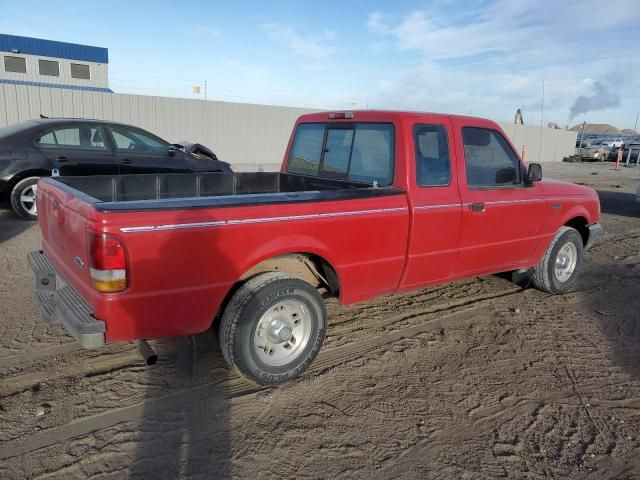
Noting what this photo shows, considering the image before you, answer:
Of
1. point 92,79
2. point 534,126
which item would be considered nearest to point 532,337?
point 92,79

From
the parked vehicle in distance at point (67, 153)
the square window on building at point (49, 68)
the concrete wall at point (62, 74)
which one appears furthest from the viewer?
the square window on building at point (49, 68)

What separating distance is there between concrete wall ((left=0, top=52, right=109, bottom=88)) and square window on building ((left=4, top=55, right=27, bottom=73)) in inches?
5.3

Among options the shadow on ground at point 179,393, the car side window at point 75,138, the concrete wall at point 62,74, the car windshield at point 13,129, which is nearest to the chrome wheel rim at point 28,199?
the car side window at point 75,138

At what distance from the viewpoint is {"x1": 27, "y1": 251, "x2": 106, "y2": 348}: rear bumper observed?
2830 mm

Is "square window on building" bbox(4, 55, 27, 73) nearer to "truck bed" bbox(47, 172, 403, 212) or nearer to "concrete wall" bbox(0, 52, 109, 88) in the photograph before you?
"concrete wall" bbox(0, 52, 109, 88)

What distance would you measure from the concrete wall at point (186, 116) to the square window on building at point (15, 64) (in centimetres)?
1282

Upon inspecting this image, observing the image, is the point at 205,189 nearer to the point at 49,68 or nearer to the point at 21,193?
the point at 21,193

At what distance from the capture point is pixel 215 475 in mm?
2641

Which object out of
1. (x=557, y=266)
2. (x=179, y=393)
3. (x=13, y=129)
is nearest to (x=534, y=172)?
(x=557, y=266)

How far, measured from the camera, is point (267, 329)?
3.45 meters

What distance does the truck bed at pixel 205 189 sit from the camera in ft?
10.4

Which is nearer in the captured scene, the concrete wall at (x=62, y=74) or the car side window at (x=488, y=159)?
the car side window at (x=488, y=159)

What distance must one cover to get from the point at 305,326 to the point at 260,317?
438 mm

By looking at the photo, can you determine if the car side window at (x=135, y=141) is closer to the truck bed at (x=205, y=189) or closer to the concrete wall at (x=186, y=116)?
the truck bed at (x=205, y=189)
